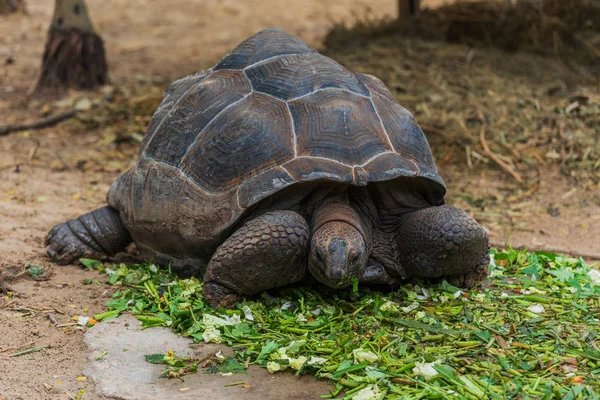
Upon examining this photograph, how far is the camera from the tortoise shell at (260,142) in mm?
3625

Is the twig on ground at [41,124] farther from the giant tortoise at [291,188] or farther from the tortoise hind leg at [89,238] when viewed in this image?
the giant tortoise at [291,188]

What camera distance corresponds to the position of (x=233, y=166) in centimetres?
371

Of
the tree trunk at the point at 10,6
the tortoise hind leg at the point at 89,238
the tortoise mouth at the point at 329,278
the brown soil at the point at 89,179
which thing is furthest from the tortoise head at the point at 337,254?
the tree trunk at the point at 10,6

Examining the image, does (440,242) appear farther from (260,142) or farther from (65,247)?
(65,247)

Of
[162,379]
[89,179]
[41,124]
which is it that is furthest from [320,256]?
[41,124]

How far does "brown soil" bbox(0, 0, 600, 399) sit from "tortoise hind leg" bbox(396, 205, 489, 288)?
125 centimetres

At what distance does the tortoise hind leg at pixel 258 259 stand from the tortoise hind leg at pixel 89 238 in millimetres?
1073

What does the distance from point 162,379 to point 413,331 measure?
109 cm

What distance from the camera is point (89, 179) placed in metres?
6.04

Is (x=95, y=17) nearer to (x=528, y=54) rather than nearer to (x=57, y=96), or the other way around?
(x=57, y=96)

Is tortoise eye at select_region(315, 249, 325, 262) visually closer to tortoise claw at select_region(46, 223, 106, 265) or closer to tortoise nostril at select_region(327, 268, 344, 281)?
tortoise nostril at select_region(327, 268, 344, 281)

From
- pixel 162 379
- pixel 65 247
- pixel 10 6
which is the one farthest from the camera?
pixel 10 6

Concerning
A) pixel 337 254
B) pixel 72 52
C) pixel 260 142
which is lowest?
pixel 337 254

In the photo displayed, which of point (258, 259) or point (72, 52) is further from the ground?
point (72, 52)
